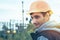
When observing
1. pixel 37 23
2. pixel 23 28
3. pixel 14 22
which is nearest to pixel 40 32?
pixel 37 23

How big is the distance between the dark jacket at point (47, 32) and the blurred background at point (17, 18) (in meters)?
0.10

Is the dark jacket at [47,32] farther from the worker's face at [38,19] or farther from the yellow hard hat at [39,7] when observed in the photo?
the yellow hard hat at [39,7]

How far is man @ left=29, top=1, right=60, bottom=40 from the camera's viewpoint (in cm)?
182

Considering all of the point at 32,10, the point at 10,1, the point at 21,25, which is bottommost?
the point at 21,25

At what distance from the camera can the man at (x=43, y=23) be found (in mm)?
1818

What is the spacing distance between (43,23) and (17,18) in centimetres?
36

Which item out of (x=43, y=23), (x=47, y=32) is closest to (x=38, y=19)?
(x=43, y=23)

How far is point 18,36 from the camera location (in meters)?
1.94

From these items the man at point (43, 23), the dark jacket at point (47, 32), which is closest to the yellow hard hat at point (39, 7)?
the man at point (43, 23)

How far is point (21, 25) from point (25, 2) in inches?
12.2

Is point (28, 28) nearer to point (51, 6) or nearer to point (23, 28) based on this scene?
point (23, 28)

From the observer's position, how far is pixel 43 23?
192cm

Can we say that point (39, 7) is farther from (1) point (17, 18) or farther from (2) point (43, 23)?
(1) point (17, 18)

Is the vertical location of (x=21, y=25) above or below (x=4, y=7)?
below
